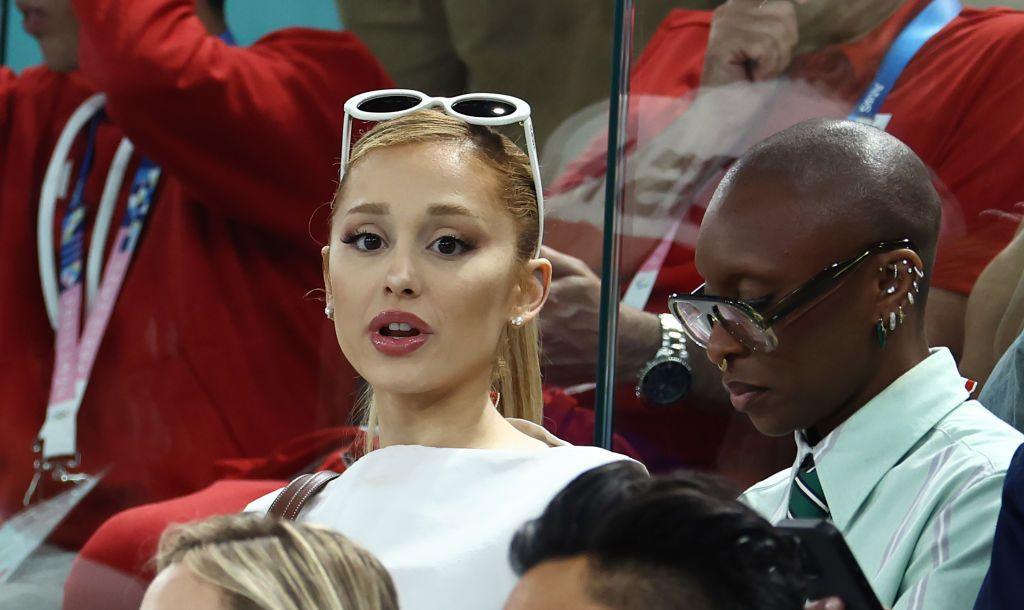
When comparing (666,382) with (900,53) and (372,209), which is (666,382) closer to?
(900,53)

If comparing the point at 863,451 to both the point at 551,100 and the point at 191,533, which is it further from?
the point at 551,100

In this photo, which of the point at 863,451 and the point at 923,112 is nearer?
the point at 863,451

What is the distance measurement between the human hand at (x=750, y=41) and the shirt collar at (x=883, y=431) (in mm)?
611

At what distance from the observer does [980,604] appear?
3.54 feet

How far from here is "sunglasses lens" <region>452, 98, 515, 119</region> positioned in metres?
1.38

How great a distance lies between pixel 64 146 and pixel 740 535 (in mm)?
2039

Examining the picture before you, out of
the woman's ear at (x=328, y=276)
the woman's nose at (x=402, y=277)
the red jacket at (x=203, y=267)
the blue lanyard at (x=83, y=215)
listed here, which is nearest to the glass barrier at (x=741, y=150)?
the red jacket at (x=203, y=267)

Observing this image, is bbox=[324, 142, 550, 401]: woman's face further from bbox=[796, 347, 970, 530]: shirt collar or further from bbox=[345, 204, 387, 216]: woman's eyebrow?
bbox=[796, 347, 970, 530]: shirt collar

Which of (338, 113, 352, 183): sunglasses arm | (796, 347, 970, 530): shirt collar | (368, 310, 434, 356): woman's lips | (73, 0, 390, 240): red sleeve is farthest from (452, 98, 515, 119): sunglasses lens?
(73, 0, 390, 240): red sleeve

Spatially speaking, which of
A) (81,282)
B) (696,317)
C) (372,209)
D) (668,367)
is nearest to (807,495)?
(696,317)

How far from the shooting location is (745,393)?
148cm

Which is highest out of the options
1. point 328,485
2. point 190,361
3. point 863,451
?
point 328,485

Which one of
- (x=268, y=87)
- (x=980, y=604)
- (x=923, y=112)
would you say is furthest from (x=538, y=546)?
(x=268, y=87)

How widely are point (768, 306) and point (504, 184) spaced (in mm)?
324
